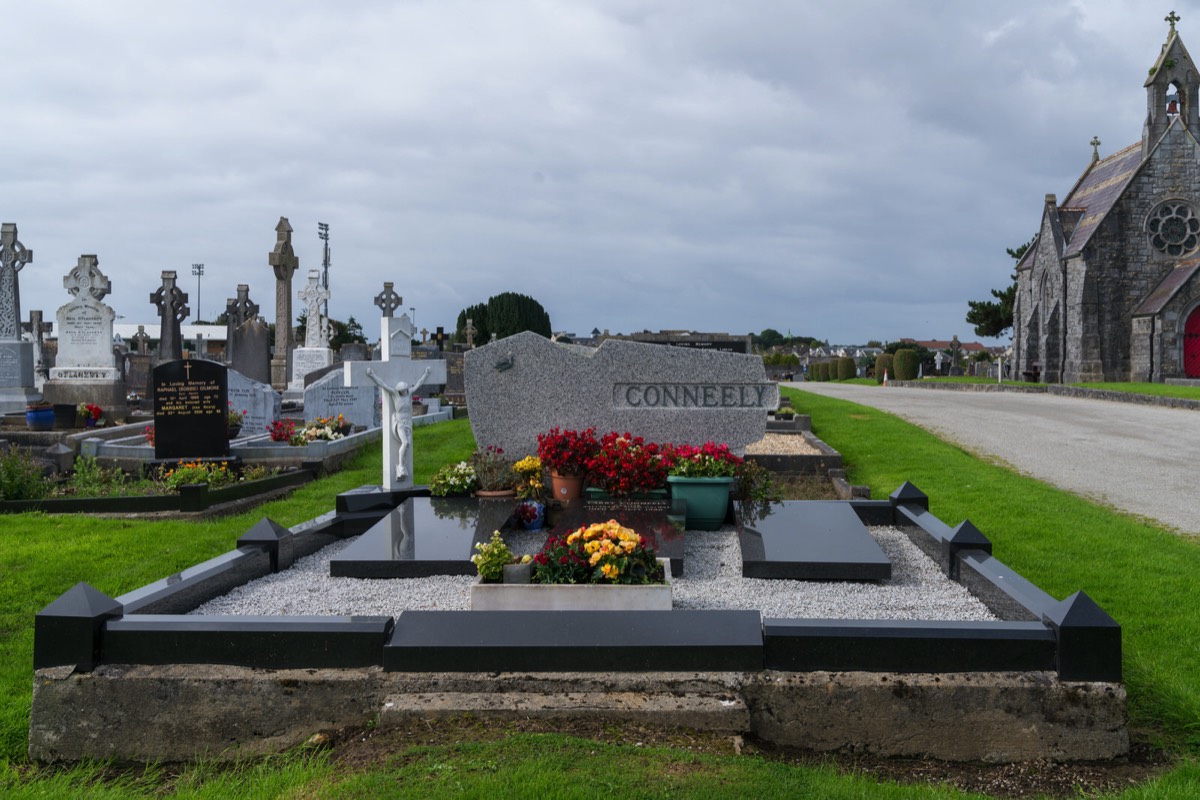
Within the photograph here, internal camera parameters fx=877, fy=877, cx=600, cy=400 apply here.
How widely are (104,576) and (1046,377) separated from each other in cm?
3928

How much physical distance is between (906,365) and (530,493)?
39761 mm

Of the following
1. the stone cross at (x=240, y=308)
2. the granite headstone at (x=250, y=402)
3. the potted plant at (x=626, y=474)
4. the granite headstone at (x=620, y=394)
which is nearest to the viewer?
the potted plant at (x=626, y=474)

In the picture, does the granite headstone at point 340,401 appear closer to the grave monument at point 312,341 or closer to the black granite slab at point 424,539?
the black granite slab at point 424,539

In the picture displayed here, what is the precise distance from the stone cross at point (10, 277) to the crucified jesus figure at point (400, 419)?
1644cm

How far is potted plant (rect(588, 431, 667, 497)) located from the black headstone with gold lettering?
620 centimetres

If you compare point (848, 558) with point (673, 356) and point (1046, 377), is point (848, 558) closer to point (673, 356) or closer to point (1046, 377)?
point (673, 356)

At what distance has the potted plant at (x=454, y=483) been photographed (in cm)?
877

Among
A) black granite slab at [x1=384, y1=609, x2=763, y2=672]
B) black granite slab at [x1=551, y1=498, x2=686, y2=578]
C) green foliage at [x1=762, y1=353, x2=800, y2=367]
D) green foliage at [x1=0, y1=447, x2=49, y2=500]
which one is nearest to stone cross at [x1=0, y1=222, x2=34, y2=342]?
green foliage at [x1=0, y1=447, x2=49, y2=500]

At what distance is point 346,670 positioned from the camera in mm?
4086

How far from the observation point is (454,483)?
8781mm

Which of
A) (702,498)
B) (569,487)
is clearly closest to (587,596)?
(702,498)

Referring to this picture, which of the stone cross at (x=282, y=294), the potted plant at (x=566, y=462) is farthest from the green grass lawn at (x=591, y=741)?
the stone cross at (x=282, y=294)

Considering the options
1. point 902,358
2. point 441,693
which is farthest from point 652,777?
point 902,358

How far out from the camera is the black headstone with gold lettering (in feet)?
39.5
